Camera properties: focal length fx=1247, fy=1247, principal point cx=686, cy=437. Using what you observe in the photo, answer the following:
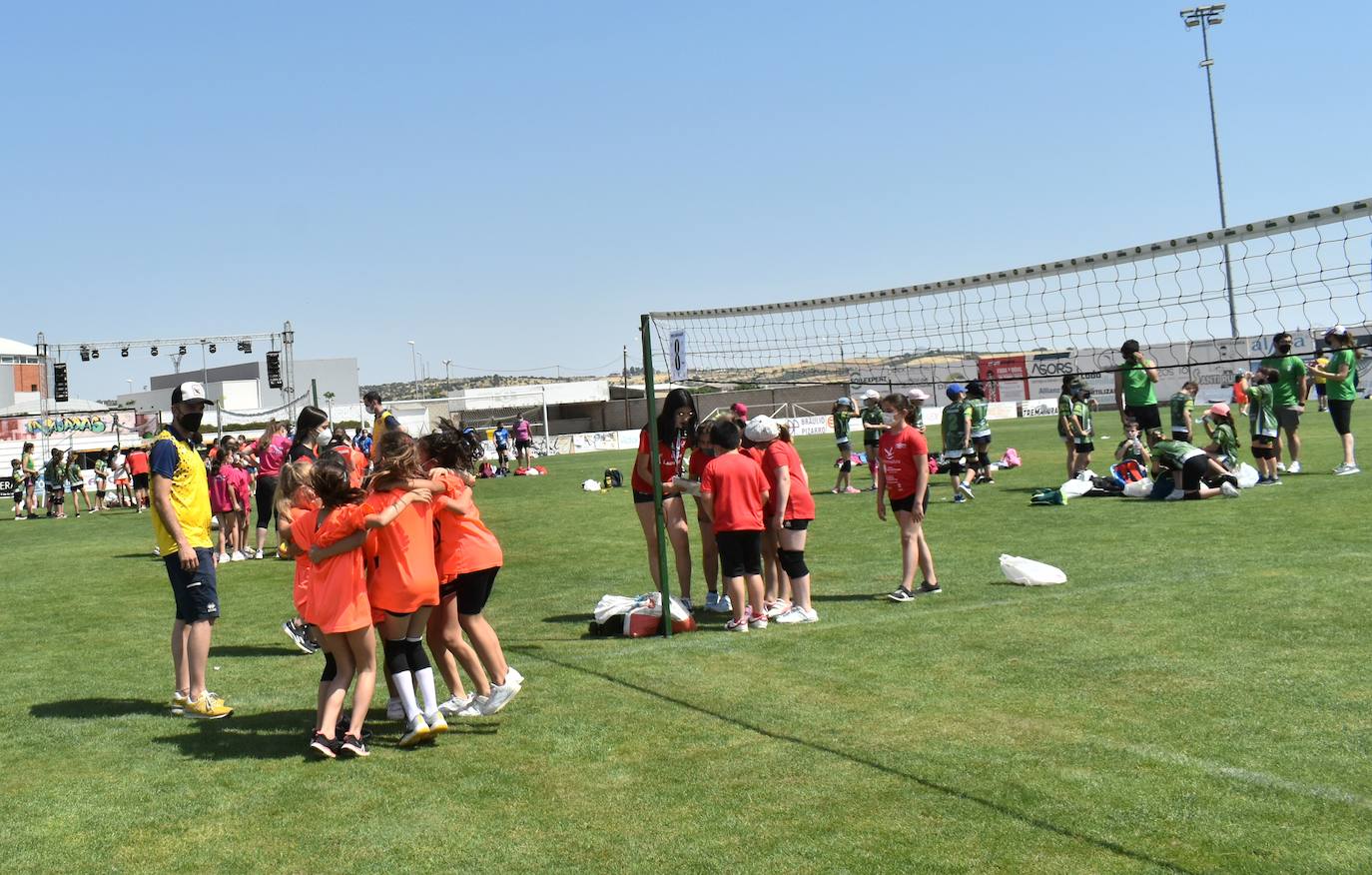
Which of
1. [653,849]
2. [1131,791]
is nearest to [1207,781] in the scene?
[1131,791]

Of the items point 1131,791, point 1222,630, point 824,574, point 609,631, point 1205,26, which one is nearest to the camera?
point 1131,791

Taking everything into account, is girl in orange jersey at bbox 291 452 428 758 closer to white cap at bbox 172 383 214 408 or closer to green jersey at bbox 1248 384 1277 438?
white cap at bbox 172 383 214 408

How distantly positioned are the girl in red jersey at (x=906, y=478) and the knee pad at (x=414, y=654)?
14.8 feet

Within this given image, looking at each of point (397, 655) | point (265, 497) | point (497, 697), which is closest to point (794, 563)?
point (497, 697)

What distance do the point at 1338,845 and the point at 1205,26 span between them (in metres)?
61.0

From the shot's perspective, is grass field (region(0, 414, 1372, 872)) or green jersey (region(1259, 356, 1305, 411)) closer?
grass field (region(0, 414, 1372, 872))

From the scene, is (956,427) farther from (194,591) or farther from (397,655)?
(397,655)

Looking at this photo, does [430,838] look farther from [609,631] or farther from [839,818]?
[609,631]

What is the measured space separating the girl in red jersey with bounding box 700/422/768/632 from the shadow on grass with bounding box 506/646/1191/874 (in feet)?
4.97

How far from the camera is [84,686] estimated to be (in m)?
8.23

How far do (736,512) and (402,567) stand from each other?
3.10m

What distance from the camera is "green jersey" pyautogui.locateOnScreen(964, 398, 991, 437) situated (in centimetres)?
1882

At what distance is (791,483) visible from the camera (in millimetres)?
9312

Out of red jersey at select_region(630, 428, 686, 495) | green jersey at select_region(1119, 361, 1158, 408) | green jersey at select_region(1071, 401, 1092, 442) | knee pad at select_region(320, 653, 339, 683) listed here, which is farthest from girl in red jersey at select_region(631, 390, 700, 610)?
green jersey at select_region(1071, 401, 1092, 442)
